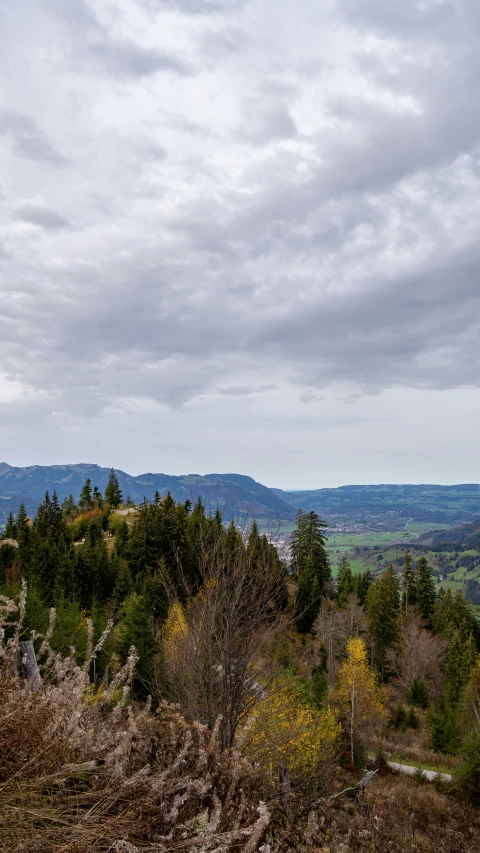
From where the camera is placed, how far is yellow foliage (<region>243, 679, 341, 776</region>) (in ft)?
27.4

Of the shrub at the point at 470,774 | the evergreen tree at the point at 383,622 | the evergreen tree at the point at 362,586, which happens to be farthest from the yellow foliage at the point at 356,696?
the evergreen tree at the point at 362,586

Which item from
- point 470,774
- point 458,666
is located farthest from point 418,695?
point 470,774

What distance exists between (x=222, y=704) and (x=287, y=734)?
4.52 metres

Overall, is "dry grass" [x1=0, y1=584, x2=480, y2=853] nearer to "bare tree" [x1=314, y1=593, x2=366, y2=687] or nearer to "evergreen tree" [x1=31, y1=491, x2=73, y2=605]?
"evergreen tree" [x1=31, y1=491, x2=73, y2=605]

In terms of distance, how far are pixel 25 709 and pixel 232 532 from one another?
8.73 meters

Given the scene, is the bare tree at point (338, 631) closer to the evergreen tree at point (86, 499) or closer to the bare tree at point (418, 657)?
the bare tree at point (418, 657)

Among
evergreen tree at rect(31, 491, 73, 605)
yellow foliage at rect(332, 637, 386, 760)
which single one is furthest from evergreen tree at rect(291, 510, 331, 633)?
evergreen tree at rect(31, 491, 73, 605)

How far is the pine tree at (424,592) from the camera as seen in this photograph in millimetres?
50844

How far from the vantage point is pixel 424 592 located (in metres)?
51.9

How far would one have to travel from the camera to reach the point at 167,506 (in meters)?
53.4

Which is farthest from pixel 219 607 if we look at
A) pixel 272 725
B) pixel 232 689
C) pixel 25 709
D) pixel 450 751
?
pixel 450 751

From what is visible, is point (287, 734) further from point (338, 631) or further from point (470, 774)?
point (338, 631)

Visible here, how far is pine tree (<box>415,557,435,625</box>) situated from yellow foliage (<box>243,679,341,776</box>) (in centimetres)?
3230

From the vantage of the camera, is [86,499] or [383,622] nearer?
[383,622]
